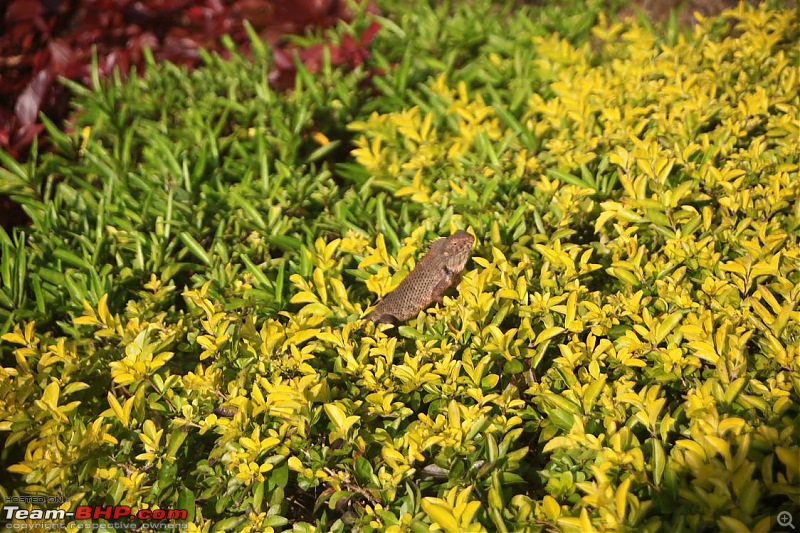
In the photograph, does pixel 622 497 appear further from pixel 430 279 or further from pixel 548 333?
pixel 430 279

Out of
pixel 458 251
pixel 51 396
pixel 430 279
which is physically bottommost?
pixel 51 396

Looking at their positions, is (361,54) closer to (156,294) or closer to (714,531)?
(156,294)

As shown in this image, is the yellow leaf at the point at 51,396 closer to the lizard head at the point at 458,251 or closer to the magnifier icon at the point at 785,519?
the lizard head at the point at 458,251

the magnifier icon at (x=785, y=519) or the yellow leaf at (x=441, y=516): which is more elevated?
the magnifier icon at (x=785, y=519)

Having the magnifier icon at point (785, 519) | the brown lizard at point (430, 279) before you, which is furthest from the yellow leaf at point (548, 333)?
the magnifier icon at point (785, 519)

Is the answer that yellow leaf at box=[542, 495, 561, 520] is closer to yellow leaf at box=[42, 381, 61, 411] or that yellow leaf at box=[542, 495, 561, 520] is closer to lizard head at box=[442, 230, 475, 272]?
lizard head at box=[442, 230, 475, 272]

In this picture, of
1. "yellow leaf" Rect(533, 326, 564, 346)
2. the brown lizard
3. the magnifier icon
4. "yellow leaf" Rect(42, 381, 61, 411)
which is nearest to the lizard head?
the brown lizard

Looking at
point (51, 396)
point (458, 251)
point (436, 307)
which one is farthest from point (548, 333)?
point (51, 396)
